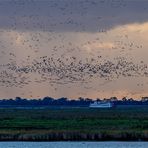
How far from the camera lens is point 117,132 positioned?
236ft

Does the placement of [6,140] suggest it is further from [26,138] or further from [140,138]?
[140,138]

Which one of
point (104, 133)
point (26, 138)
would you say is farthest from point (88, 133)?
Answer: point (26, 138)

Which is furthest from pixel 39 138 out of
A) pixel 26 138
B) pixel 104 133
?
pixel 104 133

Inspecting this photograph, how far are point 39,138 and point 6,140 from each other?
9.47ft

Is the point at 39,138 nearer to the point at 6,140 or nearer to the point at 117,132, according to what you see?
the point at 6,140

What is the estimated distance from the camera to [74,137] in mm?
68750

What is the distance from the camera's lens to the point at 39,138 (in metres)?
68.8

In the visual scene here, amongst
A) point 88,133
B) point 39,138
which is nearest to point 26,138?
point 39,138
